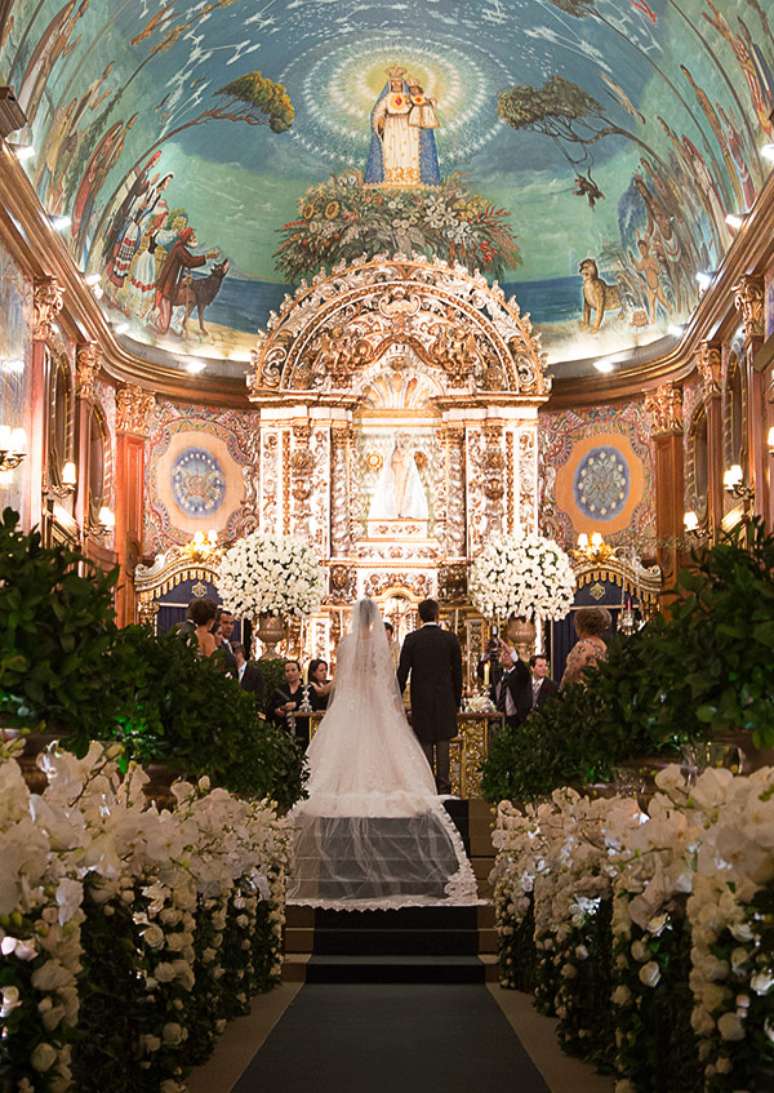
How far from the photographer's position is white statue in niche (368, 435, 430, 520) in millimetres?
23953

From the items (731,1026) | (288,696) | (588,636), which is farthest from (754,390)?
(731,1026)

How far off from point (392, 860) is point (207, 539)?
12244mm

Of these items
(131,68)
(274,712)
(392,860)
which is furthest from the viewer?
(131,68)

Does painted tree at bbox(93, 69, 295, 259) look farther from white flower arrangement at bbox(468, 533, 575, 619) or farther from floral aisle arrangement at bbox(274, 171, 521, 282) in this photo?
white flower arrangement at bbox(468, 533, 575, 619)

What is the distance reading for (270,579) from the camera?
20.2m

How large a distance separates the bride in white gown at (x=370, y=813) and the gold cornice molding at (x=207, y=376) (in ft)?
19.5

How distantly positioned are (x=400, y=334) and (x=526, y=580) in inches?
188

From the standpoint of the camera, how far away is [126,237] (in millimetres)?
22703

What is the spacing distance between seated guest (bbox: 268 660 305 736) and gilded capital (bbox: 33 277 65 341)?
4.72m

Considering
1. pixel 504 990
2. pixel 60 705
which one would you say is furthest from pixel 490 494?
pixel 60 705

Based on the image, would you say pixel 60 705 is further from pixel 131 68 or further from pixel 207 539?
pixel 207 539

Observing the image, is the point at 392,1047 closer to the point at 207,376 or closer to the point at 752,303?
the point at 752,303

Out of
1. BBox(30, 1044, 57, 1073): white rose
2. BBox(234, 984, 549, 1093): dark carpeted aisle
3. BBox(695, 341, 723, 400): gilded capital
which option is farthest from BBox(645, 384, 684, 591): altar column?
BBox(30, 1044, 57, 1073): white rose

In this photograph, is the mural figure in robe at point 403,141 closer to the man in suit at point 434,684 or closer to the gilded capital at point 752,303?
the gilded capital at point 752,303
